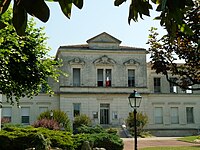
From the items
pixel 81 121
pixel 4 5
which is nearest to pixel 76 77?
pixel 81 121

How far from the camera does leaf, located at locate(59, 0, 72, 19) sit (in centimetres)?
186

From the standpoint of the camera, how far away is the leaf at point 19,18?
167cm

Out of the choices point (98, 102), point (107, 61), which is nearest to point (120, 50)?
point (107, 61)

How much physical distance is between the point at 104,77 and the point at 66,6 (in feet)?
136

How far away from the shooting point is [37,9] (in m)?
1.65

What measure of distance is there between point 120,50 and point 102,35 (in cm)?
288

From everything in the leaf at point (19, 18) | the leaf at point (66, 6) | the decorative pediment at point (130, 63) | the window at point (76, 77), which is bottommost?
the leaf at point (19, 18)

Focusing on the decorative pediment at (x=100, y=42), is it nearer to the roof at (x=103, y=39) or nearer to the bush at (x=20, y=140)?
the roof at (x=103, y=39)

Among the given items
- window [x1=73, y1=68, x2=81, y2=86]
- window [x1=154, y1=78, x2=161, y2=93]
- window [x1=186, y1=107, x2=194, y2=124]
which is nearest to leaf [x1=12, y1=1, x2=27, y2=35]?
window [x1=73, y1=68, x2=81, y2=86]

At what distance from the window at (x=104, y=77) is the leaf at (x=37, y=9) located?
4149 centimetres

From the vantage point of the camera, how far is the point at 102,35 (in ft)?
141

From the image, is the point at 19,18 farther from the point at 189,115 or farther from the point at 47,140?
the point at 189,115

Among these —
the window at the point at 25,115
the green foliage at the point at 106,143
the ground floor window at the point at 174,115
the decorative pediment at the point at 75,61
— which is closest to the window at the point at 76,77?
the decorative pediment at the point at 75,61

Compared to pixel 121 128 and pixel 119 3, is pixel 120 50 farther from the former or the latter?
pixel 119 3
